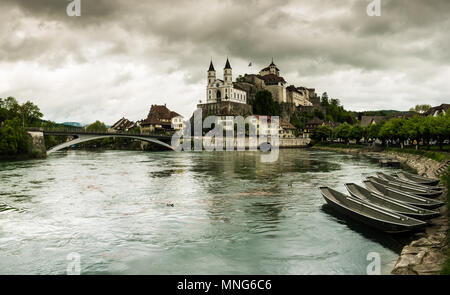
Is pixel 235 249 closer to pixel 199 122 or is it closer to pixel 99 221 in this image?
pixel 99 221

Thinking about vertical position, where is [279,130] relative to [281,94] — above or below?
below

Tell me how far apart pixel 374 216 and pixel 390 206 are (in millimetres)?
1512

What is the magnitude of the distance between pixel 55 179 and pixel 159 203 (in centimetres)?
1699

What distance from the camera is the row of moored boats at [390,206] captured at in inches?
520

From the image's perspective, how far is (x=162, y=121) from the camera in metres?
128

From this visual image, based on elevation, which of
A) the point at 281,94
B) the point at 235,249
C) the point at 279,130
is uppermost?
the point at 281,94

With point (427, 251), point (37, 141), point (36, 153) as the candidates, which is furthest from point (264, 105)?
point (427, 251)

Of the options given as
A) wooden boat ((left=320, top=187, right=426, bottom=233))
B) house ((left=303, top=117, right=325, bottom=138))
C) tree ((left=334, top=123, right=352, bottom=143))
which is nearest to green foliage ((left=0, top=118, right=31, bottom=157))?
wooden boat ((left=320, top=187, right=426, bottom=233))

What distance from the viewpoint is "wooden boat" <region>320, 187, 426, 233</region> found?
42.3 ft

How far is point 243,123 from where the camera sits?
11588 cm

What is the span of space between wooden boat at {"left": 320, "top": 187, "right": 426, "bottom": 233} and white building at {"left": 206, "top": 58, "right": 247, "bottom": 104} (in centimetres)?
11763

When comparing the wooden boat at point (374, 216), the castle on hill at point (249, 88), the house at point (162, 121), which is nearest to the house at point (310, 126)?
the castle on hill at point (249, 88)

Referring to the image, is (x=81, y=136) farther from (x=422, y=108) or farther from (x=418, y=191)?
(x=422, y=108)

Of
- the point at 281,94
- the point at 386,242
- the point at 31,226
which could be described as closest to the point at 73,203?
the point at 31,226
